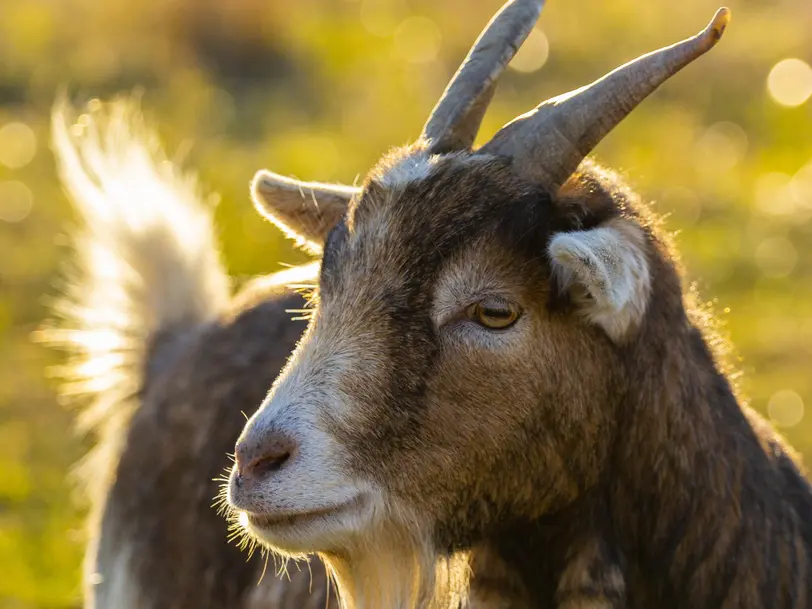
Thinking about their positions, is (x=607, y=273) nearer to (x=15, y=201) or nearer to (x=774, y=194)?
(x=774, y=194)

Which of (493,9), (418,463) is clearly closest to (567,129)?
(418,463)

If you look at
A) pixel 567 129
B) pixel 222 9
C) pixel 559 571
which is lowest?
pixel 559 571

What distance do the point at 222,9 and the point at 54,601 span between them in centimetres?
1033

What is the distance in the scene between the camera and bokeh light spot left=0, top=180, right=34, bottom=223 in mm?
10945

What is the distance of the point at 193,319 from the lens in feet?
16.6

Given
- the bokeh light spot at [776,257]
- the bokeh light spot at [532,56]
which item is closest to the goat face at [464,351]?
the bokeh light spot at [776,257]

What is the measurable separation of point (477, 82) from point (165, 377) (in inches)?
70.7

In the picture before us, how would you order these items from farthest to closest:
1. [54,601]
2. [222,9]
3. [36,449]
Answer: [222,9]
[36,449]
[54,601]

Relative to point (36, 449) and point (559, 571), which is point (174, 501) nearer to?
point (559, 571)

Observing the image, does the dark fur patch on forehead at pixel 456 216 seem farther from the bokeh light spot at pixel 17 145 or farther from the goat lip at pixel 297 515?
the bokeh light spot at pixel 17 145

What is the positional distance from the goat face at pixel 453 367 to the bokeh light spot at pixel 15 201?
27.3 ft

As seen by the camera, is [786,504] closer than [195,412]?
Yes

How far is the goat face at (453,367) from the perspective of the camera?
9.73 feet

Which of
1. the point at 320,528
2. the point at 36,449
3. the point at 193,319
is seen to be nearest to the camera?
the point at 320,528
